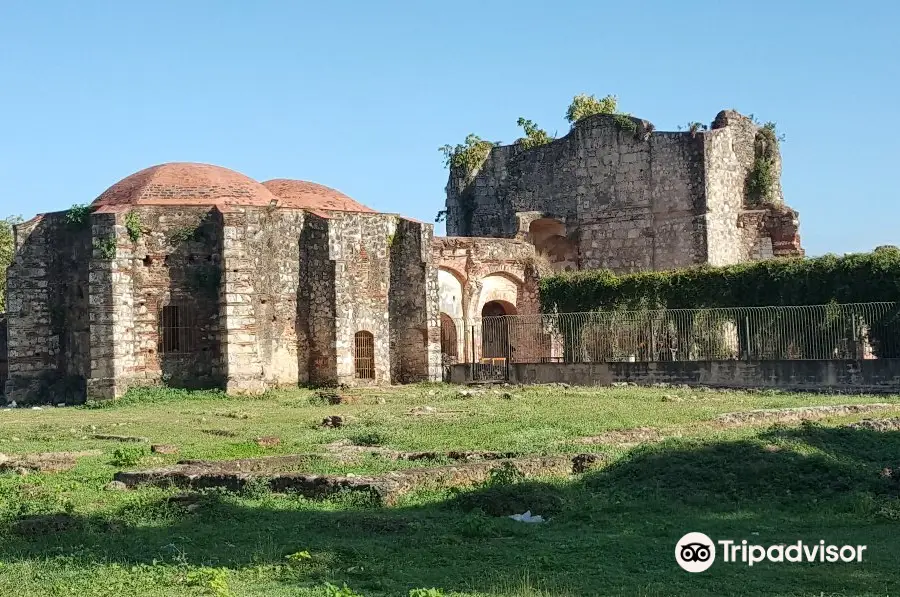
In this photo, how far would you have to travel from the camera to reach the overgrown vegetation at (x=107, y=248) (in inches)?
1123

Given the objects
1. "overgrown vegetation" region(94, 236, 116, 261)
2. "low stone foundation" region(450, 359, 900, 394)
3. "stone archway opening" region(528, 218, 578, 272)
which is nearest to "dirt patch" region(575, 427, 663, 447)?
"low stone foundation" region(450, 359, 900, 394)

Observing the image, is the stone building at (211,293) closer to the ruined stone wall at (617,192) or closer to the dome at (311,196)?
the dome at (311,196)

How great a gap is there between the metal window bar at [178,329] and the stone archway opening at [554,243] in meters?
16.2

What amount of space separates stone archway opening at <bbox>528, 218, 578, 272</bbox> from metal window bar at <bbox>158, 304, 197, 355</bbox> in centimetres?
1616

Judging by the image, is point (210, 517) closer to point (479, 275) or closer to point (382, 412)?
point (382, 412)

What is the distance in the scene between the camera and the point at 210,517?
10.9 metres

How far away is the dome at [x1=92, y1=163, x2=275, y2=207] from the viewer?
3022 centimetres

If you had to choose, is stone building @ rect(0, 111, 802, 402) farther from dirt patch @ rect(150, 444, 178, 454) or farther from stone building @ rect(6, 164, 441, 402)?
dirt patch @ rect(150, 444, 178, 454)

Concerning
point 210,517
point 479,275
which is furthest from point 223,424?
point 479,275

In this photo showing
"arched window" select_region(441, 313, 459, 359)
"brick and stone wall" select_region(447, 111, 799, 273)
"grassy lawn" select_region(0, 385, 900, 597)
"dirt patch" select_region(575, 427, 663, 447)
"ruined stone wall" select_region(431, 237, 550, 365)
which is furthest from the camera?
"brick and stone wall" select_region(447, 111, 799, 273)

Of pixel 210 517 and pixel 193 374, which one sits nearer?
pixel 210 517

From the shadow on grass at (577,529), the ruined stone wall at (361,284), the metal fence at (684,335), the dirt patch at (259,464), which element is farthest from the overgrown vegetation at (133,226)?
the shadow on grass at (577,529)

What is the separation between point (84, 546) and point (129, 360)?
19538 millimetres

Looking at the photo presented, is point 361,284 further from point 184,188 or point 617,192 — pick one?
point 617,192
